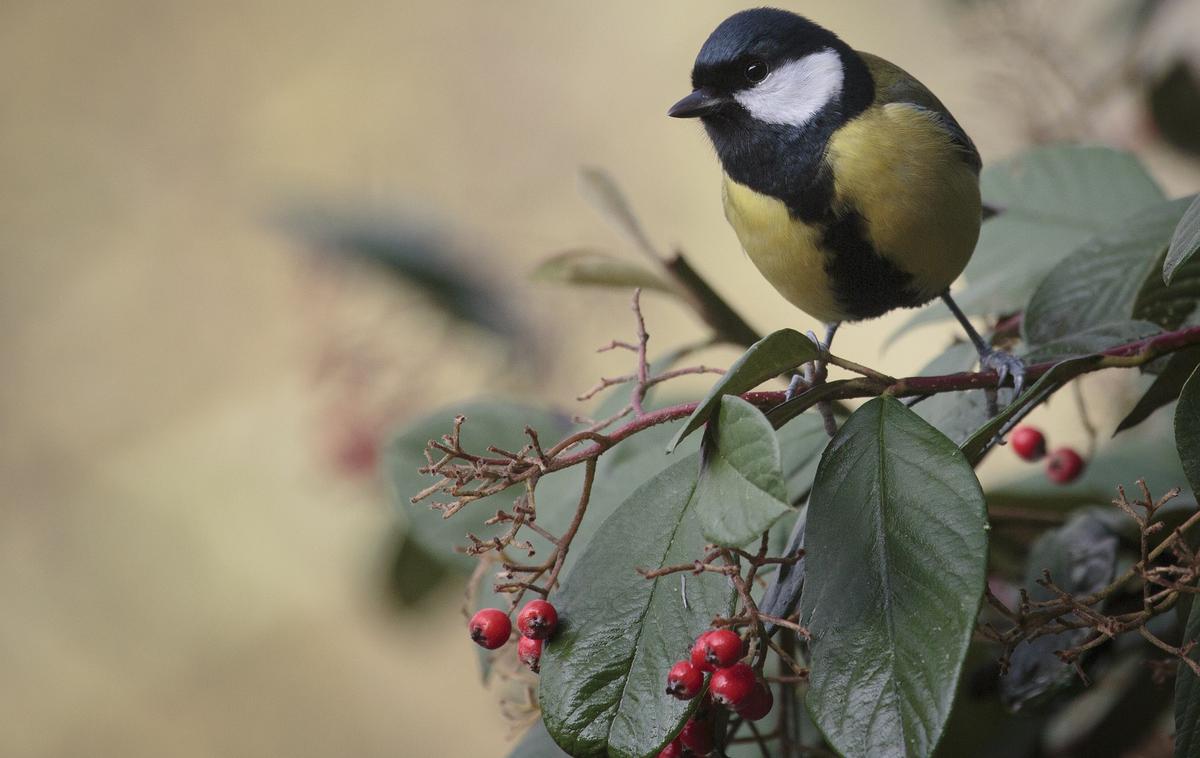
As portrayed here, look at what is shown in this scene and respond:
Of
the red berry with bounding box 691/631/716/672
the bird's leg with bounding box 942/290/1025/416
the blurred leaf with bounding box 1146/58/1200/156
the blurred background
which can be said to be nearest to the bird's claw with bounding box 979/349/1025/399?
the bird's leg with bounding box 942/290/1025/416

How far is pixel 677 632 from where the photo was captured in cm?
58

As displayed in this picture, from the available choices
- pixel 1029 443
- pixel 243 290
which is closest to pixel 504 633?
pixel 1029 443

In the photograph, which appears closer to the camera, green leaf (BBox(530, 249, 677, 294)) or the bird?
the bird

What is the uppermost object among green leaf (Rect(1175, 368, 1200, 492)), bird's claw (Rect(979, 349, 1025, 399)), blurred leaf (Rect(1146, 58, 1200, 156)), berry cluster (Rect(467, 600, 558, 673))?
berry cluster (Rect(467, 600, 558, 673))

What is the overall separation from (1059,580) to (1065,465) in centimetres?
15

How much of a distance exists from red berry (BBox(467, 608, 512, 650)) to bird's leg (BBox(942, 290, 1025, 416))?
285 mm

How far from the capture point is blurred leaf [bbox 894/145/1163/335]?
3.00 feet

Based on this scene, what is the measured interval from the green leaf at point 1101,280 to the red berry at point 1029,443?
131 millimetres

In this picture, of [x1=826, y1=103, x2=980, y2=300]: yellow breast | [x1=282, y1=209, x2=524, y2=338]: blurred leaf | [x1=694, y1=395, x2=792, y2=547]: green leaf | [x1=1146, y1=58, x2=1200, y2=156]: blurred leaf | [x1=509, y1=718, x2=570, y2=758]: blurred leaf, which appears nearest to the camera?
[x1=694, y1=395, x2=792, y2=547]: green leaf

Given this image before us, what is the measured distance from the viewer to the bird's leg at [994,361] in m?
0.68

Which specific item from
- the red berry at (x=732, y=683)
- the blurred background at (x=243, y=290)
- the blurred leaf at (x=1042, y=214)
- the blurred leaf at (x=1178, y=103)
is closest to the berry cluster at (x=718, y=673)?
the red berry at (x=732, y=683)

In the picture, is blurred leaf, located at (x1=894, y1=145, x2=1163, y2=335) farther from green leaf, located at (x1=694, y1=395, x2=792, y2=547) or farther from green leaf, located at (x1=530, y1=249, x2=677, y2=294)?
green leaf, located at (x1=694, y1=395, x2=792, y2=547)

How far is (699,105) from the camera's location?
0.94m

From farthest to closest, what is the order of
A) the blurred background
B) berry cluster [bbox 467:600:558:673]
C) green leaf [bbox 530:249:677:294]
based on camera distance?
the blurred background → green leaf [bbox 530:249:677:294] → berry cluster [bbox 467:600:558:673]
